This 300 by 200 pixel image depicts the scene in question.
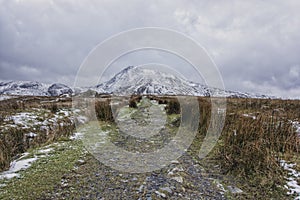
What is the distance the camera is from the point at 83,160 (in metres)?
5.69

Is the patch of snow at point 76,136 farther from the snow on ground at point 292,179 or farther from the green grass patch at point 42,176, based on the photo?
the snow on ground at point 292,179

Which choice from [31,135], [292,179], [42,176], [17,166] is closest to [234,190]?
[292,179]

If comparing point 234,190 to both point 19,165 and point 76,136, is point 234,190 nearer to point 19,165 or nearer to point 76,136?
point 19,165

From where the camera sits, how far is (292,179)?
4523 mm

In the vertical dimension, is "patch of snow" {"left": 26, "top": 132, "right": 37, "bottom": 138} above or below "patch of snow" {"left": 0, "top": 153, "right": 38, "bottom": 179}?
above

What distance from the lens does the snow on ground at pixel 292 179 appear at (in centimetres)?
412

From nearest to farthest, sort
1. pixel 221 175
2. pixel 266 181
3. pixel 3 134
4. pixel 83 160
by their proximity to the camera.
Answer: pixel 266 181, pixel 221 175, pixel 83 160, pixel 3 134

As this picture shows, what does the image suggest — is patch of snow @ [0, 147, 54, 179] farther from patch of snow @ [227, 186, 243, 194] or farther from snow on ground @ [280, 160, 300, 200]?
snow on ground @ [280, 160, 300, 200]

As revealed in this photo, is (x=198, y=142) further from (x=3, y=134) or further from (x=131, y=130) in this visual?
(x=3, y=134)

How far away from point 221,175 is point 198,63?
155 inches

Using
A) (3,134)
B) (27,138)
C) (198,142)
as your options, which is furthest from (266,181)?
(3,134)

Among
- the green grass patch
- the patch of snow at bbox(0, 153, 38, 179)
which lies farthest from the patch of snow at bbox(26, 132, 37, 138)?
the patch of snow at bbox(0, 153, 38, 179)

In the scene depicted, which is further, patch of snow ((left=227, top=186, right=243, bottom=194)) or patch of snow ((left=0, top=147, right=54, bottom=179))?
patch of snow ((left=0, top=147, right=54, bottom=179))

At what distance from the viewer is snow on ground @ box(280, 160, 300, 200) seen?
13.5ft
